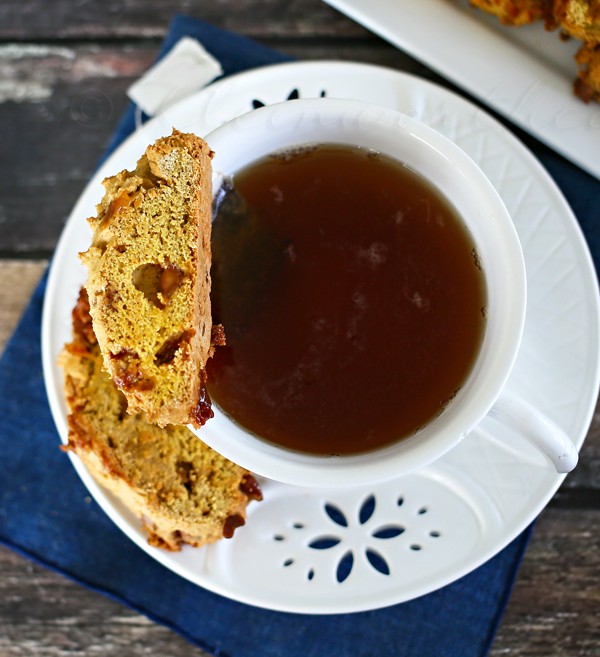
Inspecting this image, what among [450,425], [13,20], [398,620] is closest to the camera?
[450,425]

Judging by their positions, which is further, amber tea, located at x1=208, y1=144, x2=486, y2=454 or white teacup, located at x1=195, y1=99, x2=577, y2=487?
amber tea, located at x1=208, y1=144, x2=486, y2=454

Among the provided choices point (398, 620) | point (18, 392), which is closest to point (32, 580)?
point (18, 392)

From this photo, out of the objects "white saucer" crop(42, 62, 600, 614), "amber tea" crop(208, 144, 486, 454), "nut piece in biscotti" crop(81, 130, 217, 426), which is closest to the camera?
"nut piece in biscotti" crop(81, 130, 217, 426)

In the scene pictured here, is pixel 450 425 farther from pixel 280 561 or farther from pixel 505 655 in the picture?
pixel 505 655

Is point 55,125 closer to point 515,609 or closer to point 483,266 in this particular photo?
point 483,266

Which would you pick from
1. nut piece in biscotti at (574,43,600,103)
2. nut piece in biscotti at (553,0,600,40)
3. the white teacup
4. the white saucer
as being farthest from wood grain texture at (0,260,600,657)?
nut piece in biscotti at (553,0,600,40)

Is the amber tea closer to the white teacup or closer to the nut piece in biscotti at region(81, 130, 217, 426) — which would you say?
the white teacup

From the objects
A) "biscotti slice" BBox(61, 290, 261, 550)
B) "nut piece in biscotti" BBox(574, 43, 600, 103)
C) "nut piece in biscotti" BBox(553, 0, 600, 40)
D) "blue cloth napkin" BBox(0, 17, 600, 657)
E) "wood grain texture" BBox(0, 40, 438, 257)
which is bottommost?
"blue cloth napkin" BBox(0, 17, 600, 657)
